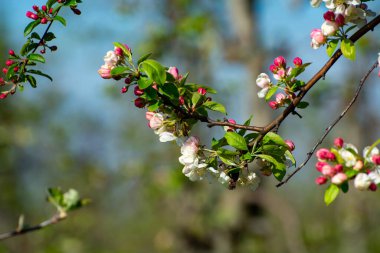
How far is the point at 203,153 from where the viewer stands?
1608 mm

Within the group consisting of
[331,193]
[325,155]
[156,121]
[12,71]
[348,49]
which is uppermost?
[348,49]

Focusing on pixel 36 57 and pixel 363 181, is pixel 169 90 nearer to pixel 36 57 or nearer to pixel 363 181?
pixel 36 57

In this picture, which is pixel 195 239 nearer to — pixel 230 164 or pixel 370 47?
pixel 370 47

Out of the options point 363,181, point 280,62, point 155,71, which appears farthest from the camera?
point 280,62

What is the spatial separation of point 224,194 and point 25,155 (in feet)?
18.7

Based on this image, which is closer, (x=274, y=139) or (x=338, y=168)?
(x=338, y=168)

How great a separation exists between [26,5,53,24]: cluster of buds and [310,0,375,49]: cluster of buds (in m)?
0.84

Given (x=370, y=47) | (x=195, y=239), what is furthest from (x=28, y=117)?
(x=370, y=47)

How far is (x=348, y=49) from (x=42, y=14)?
3.21 feet

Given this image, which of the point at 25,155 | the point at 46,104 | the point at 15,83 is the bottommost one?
the point at 15,83

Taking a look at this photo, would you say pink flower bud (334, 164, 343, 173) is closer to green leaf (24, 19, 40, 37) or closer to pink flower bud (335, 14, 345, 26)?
pink flower bud (335, 14, 345, 26)

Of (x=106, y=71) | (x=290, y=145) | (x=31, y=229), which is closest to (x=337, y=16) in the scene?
(x=290, y=145)

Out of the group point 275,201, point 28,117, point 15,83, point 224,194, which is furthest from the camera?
point 28,117

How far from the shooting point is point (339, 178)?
1349 millimetres
